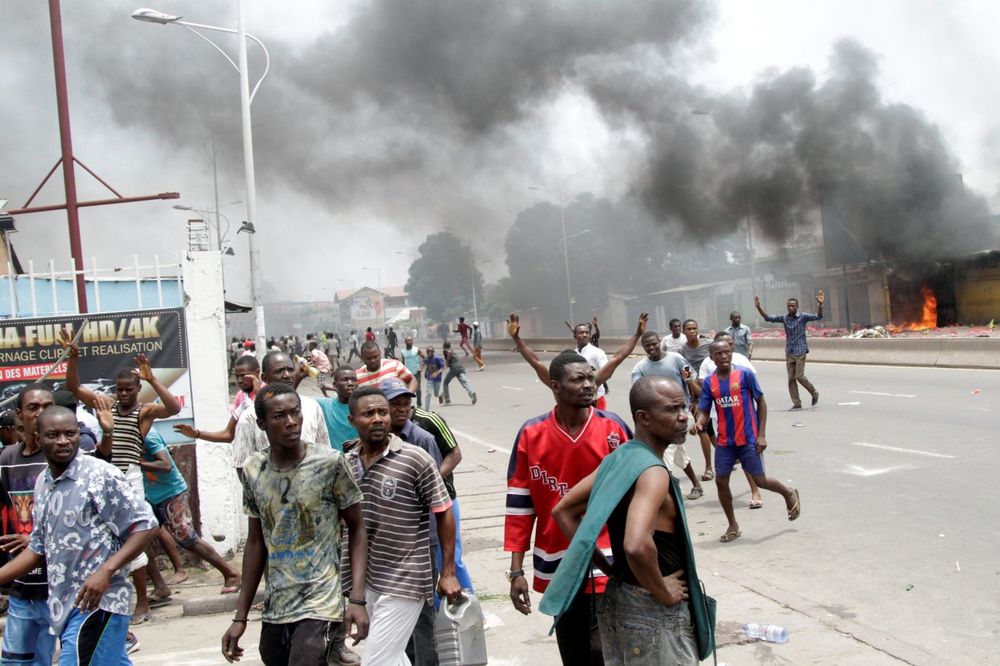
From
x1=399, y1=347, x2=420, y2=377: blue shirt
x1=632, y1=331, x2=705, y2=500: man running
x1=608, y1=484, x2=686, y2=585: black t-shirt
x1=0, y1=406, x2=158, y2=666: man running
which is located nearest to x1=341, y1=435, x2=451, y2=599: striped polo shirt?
x1=0, y1=406, x2=158, y2=666: man running

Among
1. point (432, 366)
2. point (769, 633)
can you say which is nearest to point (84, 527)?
point (769, 633)

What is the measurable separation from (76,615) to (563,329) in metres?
54.0

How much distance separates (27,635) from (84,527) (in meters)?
0.59

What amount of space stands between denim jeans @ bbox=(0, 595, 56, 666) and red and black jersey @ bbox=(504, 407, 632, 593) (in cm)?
172

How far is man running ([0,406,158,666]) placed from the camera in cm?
328

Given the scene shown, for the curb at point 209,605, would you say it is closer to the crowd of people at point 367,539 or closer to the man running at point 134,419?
the man running at point 134,419

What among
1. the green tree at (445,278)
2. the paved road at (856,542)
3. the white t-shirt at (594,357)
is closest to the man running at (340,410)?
the paved road at (856,542)

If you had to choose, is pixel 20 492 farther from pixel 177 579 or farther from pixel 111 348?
pixel 111 348

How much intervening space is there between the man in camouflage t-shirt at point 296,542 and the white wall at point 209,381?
12.1 feet

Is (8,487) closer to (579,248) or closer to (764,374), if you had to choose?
(764,374)

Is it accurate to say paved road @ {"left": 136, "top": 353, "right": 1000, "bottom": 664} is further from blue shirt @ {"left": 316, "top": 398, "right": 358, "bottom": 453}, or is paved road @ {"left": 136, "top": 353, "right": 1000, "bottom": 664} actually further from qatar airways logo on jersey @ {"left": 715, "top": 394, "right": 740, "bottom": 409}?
blue shirt @ {"left": 316, "top": 398, "right": 358, "bottom": 453}

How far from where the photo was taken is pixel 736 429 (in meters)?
6.51

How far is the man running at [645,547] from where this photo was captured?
2.57 m

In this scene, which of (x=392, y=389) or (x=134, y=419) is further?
(x=134, y=419)
